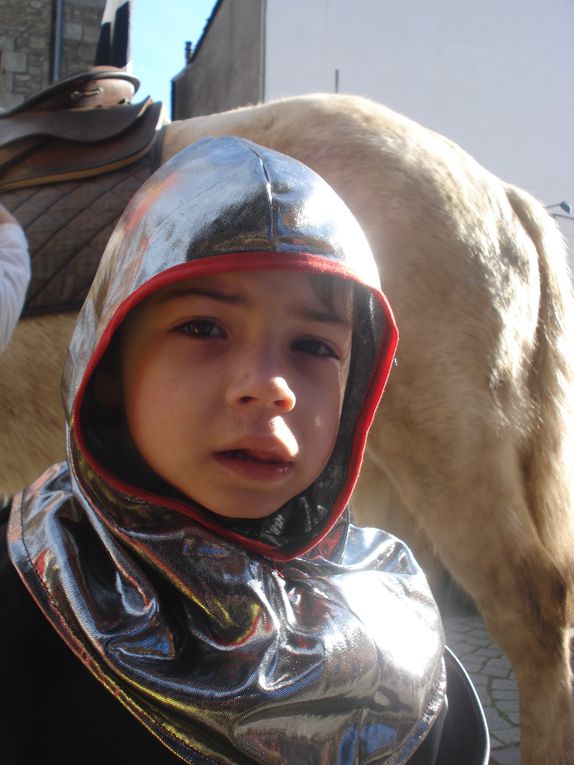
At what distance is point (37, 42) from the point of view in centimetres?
1062

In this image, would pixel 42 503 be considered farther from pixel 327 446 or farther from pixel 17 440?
pixel 17 440

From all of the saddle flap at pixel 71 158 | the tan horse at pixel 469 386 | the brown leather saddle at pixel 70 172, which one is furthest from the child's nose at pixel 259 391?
the saddle flap at pixel 71 158

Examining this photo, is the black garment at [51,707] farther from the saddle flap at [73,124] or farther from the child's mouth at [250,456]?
the saddle flap at [73,124]

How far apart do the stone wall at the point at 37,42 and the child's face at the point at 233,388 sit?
35.2 ft

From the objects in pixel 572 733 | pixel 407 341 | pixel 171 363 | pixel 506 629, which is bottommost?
pixel 572 733

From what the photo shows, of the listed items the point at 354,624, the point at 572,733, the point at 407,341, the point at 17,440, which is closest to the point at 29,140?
the point at 17,440

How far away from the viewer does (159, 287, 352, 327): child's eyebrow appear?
0.87m

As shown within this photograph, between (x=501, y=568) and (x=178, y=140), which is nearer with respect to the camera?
(x=501, y=568)

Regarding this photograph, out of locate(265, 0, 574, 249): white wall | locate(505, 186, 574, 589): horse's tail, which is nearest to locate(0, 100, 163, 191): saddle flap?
locate(505, 186, 574, 589): horse's tail

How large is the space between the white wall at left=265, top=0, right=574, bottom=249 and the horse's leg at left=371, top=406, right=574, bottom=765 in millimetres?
12007

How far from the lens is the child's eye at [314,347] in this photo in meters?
0.93

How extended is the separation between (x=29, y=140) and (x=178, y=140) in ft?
1.64

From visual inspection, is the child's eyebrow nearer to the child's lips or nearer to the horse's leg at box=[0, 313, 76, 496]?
the child's lips

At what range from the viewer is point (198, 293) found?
0.87 meters
